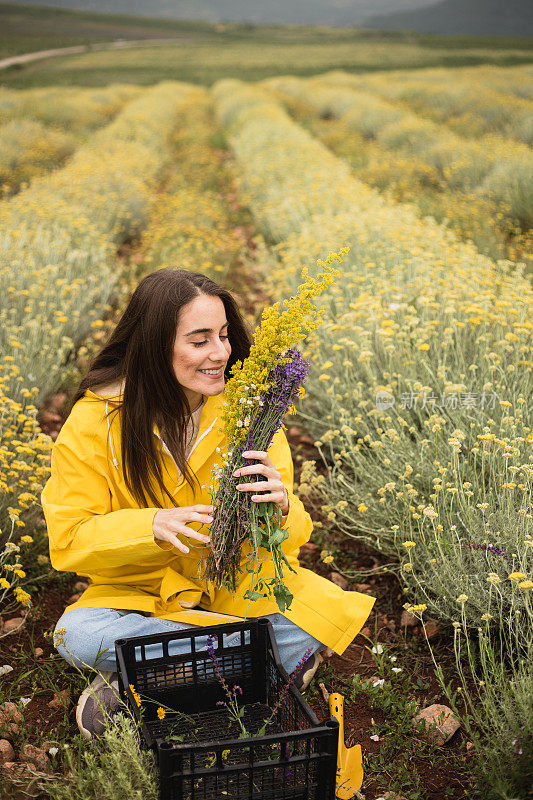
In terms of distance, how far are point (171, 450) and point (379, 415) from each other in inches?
41.4

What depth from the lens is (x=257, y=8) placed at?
17.9 meters

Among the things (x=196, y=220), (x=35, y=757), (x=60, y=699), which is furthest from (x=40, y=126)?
(x=35, y=757)

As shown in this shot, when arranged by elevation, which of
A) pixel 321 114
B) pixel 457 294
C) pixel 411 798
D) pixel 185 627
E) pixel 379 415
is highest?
pixel 321 114

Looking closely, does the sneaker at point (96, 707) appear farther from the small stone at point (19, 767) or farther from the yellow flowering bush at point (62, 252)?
the yellow flowering bush at point (62, 252)

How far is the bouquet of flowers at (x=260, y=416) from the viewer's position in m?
1.66

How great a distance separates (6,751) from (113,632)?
43cm

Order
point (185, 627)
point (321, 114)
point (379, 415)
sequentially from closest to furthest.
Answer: point (185, 627), point (379, 415), point (321, 114)

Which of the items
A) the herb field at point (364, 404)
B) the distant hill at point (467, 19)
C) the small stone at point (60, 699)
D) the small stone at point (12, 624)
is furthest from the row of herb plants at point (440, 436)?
the distant hill at point (467, 19)

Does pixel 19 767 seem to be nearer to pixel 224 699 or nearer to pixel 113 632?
pixel 113 632

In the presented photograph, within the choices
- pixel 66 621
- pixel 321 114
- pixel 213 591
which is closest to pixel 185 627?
pixel 213 591

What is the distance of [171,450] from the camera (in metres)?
2.02

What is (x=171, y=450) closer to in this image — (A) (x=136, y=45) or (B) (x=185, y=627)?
(B) (x=185, y=627)

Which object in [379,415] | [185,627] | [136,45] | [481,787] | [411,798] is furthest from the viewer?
[136,45]

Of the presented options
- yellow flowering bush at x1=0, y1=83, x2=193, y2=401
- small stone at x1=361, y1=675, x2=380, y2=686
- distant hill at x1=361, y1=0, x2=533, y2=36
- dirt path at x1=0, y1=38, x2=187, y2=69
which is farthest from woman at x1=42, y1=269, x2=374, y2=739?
distant hill at x1=361, y1=0, x2=533, y2=36
